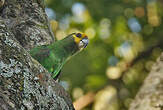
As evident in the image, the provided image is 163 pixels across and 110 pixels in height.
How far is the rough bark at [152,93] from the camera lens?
9.45ft


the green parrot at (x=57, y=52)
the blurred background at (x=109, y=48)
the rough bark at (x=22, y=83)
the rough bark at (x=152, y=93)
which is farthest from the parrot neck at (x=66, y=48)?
the blurred background at (x=109, y=48)

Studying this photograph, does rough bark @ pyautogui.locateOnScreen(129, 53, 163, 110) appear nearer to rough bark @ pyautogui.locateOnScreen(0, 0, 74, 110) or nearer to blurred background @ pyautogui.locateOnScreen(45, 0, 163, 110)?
rough bark @ pyautogui.locateOnScreen(0, 0, 74, 110)

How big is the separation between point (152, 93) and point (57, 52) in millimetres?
977

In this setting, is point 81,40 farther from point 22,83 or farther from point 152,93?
point 22,83

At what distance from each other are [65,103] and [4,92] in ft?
1.48

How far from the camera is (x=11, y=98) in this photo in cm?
158

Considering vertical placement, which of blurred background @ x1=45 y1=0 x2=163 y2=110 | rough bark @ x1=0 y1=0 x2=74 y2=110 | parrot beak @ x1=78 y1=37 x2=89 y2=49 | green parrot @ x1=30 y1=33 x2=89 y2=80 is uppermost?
rough bark @ x1=0 y1=0 x2=74 y2=110

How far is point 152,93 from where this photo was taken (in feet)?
9.84

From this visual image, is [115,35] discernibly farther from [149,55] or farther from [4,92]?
[4,92]

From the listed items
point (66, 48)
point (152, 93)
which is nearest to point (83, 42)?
point (66, 48)

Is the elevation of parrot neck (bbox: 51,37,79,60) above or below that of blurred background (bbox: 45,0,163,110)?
above

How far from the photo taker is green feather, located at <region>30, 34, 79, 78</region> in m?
2.57

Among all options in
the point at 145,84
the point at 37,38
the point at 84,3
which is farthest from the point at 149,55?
the point at 37,38

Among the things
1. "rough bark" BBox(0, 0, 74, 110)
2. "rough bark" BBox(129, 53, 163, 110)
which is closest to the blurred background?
"rough bark" BBox(129, 53, 163, 110)
